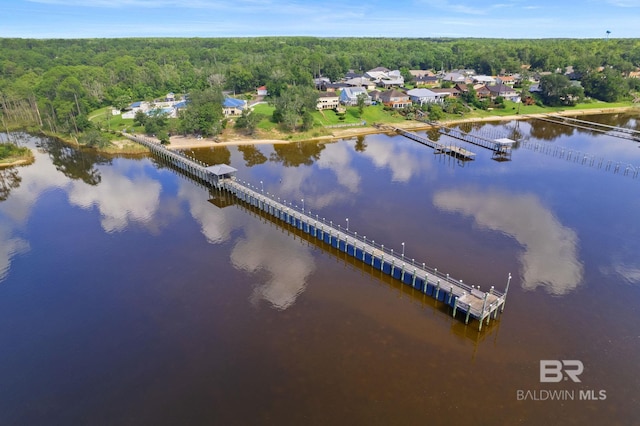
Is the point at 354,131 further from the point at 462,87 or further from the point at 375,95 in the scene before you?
the point at 462,87

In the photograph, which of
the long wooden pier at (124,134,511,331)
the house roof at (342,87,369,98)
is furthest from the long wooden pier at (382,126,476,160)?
the long wooden pier at (124,134,511,331)

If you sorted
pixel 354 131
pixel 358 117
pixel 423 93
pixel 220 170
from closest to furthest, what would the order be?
1. pixel 220 170
2. pixel 354 131
3. pixel 358 117
4. pixel 423 93

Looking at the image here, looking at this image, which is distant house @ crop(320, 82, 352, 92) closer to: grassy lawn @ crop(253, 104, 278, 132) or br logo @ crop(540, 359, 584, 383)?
grassy lawn @ crop(253, 104, 278, 132)

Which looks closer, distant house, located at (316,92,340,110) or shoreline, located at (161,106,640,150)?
shoreline, located at (161,106,640,150)

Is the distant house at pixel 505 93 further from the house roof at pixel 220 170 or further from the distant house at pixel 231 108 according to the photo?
the house roof at pixel 220 170

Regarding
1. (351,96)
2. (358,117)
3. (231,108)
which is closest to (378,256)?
(358,117)

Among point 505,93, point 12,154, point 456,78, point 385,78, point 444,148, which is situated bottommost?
point 444,148
